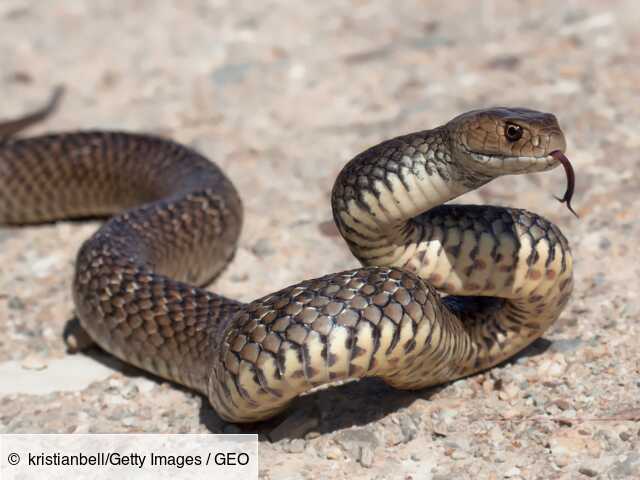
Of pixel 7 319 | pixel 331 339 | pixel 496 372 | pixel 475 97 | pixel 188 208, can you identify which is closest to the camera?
pixel 331 339

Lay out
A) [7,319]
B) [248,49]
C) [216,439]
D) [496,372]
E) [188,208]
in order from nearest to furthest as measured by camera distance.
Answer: [216,439], [496,372], [7,319], [188,208], [248,49]

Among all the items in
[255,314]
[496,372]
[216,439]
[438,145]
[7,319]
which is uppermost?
[438,145]

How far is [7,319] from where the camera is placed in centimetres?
583

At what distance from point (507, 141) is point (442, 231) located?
21.7 inches

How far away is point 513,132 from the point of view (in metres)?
3.82

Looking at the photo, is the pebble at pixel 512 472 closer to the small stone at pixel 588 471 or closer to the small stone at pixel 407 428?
the small stone at pixel 588 471

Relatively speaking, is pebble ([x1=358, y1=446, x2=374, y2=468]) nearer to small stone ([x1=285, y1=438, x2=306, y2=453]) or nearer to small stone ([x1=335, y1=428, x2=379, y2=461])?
small stone ([x1=335, y1=428, x2=379, y2=461])

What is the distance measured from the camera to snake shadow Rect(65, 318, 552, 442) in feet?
14.3

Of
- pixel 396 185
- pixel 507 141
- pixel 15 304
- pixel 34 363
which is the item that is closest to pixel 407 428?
pixel 396 185

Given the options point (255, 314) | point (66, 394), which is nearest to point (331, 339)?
point (255, 314)

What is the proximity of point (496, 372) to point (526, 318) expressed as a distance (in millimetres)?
321

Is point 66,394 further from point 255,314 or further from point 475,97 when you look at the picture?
point 475,97

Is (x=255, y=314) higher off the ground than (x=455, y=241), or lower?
lower

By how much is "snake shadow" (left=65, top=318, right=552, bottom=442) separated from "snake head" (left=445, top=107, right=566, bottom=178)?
3.68 feet
